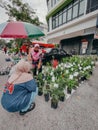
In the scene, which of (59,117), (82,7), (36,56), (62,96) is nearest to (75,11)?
(82,7)

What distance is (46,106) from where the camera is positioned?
9.09 ft

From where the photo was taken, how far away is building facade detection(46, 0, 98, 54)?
9.52 m

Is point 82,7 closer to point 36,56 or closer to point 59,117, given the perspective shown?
point 36,56

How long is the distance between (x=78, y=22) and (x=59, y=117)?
11.2 metres

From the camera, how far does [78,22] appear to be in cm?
1092

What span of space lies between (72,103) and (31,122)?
1.37 metres

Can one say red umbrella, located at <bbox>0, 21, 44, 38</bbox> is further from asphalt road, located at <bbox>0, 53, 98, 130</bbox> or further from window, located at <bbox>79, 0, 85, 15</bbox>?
window, located at <bbox>79, 0, 85, 15</bbox>

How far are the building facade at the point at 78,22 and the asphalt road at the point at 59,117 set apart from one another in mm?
8195

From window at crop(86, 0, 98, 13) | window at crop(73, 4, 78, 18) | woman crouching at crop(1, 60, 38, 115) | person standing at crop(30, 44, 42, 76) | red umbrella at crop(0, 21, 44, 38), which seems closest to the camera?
woman crouching at crop(1, 60, 38, 115)

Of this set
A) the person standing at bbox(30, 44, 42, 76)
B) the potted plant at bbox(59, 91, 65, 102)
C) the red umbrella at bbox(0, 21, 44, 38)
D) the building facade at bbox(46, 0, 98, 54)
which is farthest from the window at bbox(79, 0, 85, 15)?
the potted plant at bbox(59, 91, 65, 102)

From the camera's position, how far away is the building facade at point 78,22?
31.2ft

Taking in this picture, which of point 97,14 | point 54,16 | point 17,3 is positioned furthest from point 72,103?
point 54,16

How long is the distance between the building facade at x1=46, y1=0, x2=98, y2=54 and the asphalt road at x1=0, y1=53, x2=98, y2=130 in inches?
323

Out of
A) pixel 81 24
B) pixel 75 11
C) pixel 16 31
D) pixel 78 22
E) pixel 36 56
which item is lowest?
pixel 36 56
